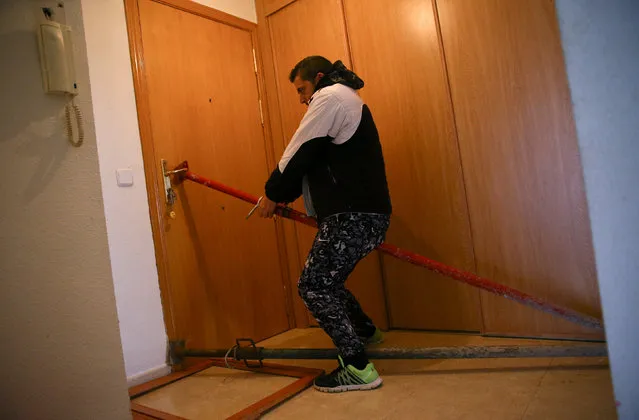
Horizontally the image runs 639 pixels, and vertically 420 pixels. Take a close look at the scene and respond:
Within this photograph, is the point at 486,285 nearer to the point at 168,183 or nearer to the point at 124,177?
the point at 168,183

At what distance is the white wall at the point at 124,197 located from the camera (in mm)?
2109

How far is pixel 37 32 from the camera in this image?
1153 mm

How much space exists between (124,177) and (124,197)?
99 mm

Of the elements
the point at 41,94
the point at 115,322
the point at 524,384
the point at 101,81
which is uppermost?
the point at 101,81

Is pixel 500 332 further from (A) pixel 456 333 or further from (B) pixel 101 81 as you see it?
(B) pixel 101 81

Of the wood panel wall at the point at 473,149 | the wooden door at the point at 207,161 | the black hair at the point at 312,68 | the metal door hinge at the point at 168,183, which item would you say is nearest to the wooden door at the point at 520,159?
the wood panel wall at the point at 473,149

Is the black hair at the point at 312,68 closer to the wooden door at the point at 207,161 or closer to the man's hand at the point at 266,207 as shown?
the man's hand at the point at 266,207

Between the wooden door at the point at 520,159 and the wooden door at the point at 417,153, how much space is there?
0.24 feet

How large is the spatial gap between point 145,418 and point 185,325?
66cm

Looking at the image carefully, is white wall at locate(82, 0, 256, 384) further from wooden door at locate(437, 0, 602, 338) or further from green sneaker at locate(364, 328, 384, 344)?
wooden door at locate(437, 0, 602, 338)

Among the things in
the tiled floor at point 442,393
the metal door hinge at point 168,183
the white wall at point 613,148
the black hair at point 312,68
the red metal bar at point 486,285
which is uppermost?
the black hair at point 312,68

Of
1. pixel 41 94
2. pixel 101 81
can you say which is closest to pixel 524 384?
pixel 41 94

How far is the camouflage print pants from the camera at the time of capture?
71.5 inches

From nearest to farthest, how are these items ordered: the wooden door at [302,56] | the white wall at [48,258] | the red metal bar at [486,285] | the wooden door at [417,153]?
the white wall at [48,258] → the red metal bar at [486,285] → the wooden door at [417,153] → the wooden door at [302,56]
